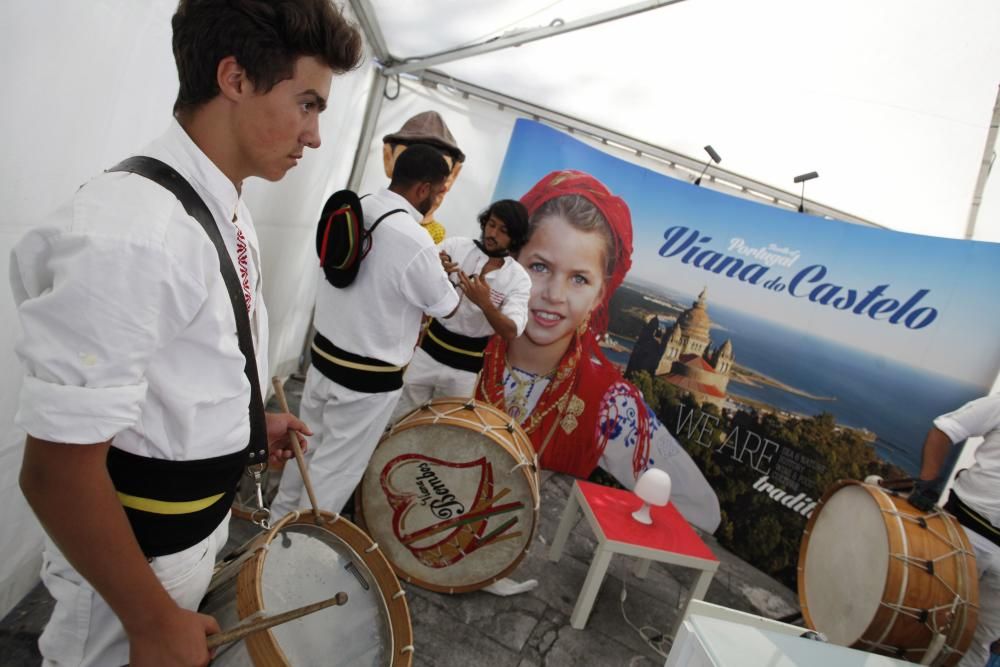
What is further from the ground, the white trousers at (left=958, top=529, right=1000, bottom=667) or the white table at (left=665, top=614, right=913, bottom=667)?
the white table at (left=665, top=614, right=913, bottom=667)

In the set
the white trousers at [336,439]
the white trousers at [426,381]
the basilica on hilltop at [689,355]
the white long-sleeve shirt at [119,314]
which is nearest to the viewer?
the white long-sleeve shirt at [119,314]

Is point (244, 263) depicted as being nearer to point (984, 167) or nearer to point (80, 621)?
point (80, 621)

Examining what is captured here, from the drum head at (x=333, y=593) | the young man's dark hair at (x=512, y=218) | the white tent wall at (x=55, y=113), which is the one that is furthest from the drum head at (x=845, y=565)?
the white tent wall at (x=55, y=113)

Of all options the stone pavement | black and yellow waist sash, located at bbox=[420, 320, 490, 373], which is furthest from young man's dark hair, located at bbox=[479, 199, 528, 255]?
the stone pavement

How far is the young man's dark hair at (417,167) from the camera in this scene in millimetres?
2504

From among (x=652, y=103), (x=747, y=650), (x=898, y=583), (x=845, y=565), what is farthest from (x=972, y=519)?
(x=652, y=103)

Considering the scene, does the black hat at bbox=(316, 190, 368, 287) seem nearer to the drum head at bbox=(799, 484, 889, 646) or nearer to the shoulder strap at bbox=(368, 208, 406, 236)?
the shoulder strap at bbox=(368, 208, 406, 236)

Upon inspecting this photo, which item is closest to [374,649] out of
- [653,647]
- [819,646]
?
[819,646]

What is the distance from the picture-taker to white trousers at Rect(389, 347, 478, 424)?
11.2ft

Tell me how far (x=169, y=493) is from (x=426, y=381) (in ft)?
8.24

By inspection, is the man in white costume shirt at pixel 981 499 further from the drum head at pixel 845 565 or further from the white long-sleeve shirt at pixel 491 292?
the white long-sleeve shirt at pixel 491 292

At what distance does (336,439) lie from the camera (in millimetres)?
2723

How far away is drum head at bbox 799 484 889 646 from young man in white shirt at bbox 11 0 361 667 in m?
2.90

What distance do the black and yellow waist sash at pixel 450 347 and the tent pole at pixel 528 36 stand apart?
1881mm
